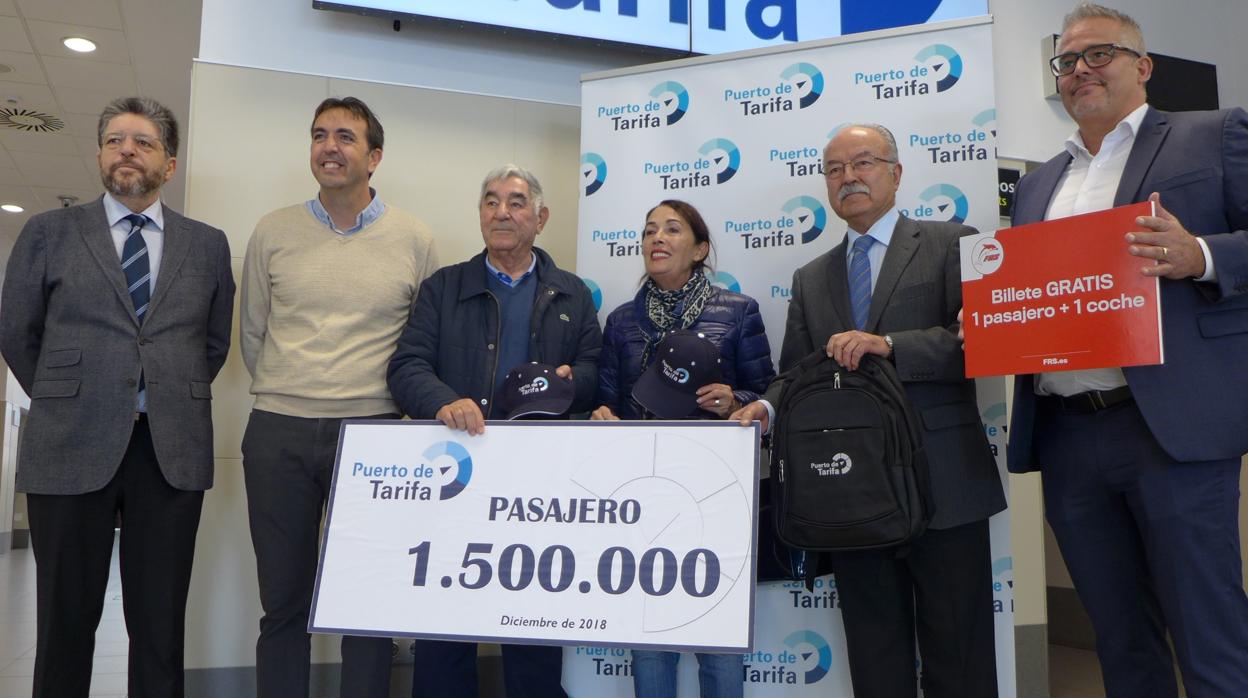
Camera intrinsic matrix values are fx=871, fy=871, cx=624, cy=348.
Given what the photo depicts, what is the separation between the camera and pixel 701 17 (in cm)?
423

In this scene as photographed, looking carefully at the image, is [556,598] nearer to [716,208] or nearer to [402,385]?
[402,385]

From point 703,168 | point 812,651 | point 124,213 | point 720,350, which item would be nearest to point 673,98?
point 703,168

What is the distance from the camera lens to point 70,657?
2531mm

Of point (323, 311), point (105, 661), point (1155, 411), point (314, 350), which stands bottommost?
point (105, 661)

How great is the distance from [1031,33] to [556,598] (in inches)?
164

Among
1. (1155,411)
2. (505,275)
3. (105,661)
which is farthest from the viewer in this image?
(105,661)

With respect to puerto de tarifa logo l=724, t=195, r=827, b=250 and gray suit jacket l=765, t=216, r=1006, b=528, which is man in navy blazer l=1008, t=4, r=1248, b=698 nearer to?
gray suit jacket l=765, t=216, r=1006, b=528

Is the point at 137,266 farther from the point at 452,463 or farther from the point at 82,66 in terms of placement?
the point at 82,66

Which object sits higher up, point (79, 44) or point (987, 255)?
point (79, 44)

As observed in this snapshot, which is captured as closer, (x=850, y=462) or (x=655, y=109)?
(x=850, y=462)

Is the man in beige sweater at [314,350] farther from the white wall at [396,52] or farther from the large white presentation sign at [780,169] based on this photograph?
the white wall at [396,52]

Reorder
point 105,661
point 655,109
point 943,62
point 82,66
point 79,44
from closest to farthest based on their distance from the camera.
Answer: point 943,62, point 655,109, point 105,661, point 79,44, point 82,66

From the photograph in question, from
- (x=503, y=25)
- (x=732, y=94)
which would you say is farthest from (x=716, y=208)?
(x=503, y=25)

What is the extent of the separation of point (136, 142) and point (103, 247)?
0.36 metres
